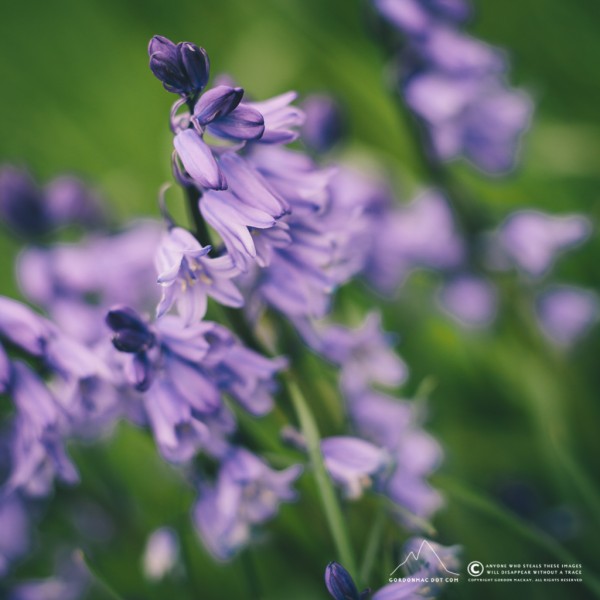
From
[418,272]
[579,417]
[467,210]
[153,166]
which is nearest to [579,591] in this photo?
[579,417]

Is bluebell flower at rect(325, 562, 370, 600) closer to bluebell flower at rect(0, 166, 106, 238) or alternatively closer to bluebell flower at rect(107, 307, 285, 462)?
bluebell flower at rect(107, 307, 285, 462)

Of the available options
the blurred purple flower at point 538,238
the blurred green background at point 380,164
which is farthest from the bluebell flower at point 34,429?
the blurred purple flower at point 538,238

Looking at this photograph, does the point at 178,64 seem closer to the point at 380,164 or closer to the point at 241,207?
the point at 241,207

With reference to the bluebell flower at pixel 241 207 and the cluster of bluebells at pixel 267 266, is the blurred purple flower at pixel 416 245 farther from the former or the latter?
the bluebell flower at pixel 241 207

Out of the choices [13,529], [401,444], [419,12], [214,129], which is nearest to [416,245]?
[419,12]

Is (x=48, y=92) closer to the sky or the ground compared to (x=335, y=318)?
closer to the ground

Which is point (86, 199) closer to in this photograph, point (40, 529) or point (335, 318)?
point (335, 318)
